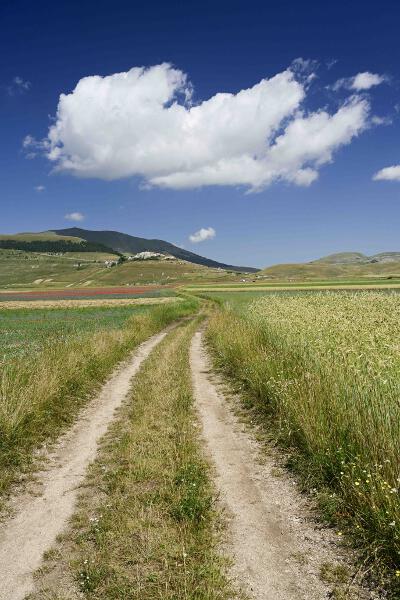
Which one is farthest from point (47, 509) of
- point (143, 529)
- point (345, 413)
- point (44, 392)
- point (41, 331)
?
point (41, 331)

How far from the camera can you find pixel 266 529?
636 centimetres

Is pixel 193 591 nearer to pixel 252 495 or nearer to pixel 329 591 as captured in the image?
pixel 329 591

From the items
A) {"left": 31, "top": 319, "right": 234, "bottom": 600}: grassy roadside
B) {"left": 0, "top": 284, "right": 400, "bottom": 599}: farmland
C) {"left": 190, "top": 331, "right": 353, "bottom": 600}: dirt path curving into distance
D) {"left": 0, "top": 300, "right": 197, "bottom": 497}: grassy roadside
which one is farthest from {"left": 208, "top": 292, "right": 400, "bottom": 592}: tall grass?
{"left": 0, "top": 300, "right": 197, "bottom": 497}: grassy roadside

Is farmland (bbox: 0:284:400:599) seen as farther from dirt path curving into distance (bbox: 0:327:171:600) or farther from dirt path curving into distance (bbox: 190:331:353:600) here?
dirt path curving into distance (bbox: 0:327:171:600)

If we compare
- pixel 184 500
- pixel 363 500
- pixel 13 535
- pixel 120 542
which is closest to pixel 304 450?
pixel 363 500

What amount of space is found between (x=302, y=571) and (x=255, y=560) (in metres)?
0.62

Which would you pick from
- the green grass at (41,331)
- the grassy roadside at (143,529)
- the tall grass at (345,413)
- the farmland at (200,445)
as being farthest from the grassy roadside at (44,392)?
the tall grass at (345,413)

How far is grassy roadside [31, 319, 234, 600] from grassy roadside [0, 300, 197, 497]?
1789 mm

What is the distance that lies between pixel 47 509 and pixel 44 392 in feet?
17.3

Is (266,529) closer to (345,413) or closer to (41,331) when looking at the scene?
(345,413)

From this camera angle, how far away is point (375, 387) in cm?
777

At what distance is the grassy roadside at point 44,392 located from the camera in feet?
30.8

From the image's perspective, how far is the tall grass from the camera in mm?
5867

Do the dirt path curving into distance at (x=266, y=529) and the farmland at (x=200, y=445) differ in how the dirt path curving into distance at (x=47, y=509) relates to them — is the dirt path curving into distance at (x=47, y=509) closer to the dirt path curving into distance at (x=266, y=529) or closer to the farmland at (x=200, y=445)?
the farmland at (x=200, y=445)
